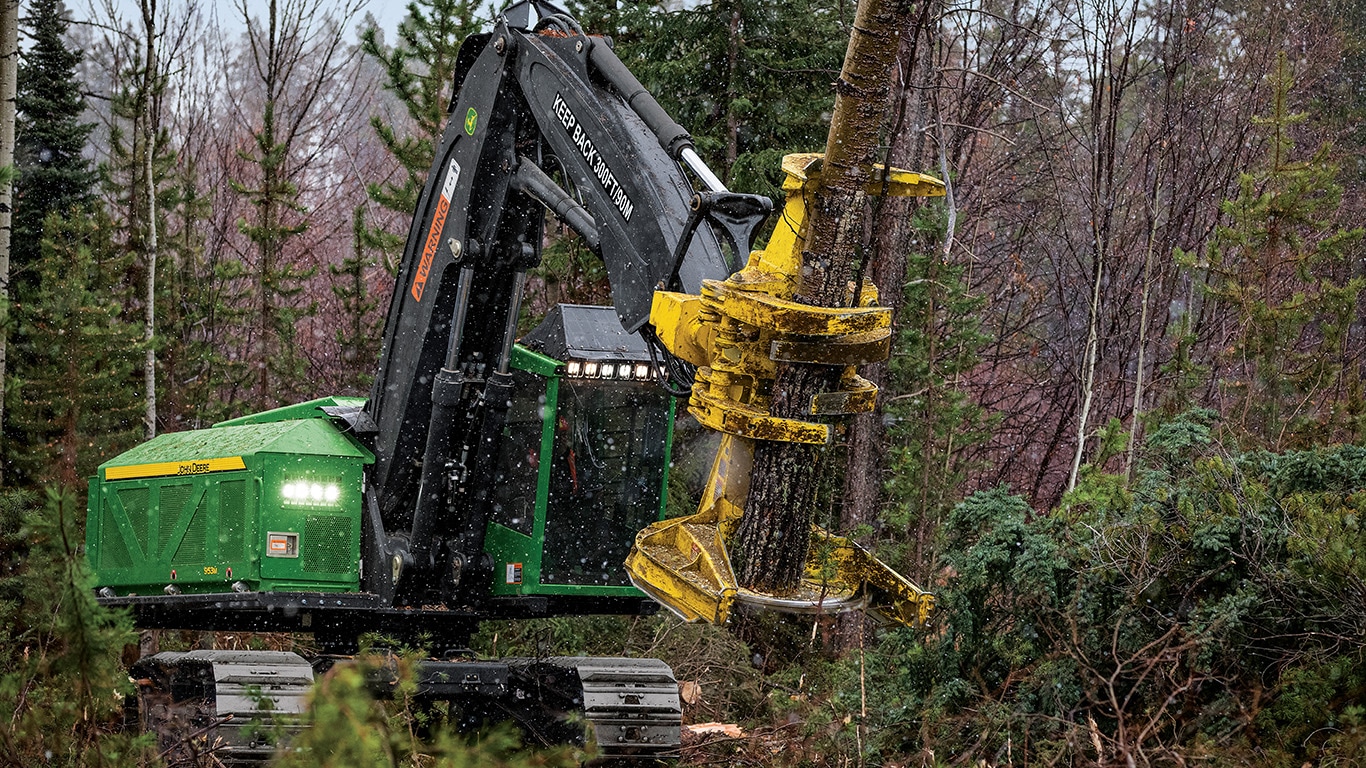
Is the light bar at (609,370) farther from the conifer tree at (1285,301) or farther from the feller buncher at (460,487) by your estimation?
the conifer tree at (1285,301)

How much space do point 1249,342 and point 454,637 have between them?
22.5 feet

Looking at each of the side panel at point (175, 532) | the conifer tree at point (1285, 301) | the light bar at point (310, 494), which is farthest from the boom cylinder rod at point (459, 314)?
the conifer tree at point (1285, 301)

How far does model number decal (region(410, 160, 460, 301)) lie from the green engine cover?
1.15 m

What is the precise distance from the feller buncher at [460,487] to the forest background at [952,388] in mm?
940

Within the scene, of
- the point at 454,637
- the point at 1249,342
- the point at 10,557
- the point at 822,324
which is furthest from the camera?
the point at 10,557

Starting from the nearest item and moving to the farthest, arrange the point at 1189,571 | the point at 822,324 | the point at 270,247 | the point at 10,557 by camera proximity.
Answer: the point at 822,324
the point at 1189,571
the point at 10,557
the point at 270,247

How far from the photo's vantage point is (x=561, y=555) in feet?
26.3

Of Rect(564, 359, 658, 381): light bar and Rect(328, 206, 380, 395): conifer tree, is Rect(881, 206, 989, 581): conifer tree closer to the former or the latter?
Rect(564, 359, 658, 381): light bar

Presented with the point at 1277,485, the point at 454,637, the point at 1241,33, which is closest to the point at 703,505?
the point at 1277,485

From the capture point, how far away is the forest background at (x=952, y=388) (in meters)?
5.50

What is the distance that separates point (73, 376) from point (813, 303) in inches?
401

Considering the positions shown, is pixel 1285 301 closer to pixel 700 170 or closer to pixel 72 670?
pixel 700 170

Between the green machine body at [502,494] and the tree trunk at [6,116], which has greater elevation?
the tree trunk at [6,116]

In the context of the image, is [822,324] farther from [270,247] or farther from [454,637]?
[270,247]
